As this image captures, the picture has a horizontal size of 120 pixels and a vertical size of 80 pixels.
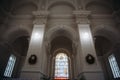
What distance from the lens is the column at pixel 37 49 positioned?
8.19 meters

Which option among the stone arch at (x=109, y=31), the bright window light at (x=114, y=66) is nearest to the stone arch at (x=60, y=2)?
the stone arch at (x=109, y=31)

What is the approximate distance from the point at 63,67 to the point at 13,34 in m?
7.43

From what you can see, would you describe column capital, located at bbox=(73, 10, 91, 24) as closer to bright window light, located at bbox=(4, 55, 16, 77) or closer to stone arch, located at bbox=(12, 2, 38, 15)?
stone arch, located at bbox=(12, 2, 38, 15)

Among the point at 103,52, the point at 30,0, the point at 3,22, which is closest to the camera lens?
the point at 3,22

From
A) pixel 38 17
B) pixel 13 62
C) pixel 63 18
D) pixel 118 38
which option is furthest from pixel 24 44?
pixel 118 38

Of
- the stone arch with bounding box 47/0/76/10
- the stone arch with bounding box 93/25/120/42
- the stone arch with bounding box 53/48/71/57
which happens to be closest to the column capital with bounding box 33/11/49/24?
the stone arch with bounding box 47/0/76/10

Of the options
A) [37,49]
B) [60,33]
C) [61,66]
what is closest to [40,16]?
[60,33]

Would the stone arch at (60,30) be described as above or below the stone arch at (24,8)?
below

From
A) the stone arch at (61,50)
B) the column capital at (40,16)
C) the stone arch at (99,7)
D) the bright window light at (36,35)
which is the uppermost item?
the stone arch at (99,7)

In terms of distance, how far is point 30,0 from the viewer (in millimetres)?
12859

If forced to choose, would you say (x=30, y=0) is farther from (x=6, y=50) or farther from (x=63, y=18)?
(x=6, y=50)

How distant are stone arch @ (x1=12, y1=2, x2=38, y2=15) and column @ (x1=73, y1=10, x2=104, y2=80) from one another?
17.4ft

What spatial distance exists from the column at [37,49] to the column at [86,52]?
3.31 meters

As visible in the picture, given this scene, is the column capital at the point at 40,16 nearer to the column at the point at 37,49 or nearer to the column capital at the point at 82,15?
the column at the point at 37,49
